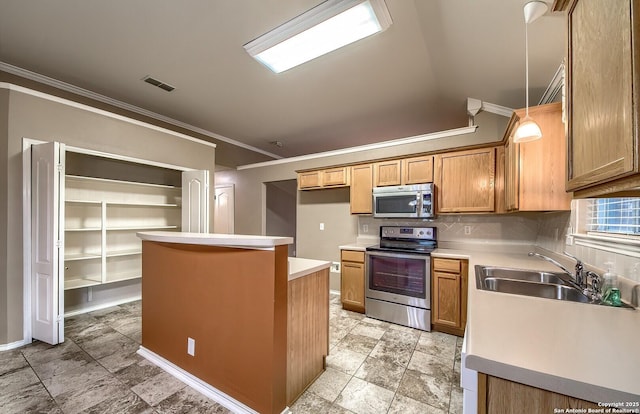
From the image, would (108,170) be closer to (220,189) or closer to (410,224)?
(220,189)

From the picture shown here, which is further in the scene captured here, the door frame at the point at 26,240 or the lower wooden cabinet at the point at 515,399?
the door frame at the point at 26,240

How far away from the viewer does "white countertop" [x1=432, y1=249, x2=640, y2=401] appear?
66 centimetres

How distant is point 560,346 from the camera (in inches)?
32.8

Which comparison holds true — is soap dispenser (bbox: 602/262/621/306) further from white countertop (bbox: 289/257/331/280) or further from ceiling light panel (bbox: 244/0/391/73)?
ceiling light panel (bbox: 244/0/391/73)

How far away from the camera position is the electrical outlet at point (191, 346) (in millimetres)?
1966

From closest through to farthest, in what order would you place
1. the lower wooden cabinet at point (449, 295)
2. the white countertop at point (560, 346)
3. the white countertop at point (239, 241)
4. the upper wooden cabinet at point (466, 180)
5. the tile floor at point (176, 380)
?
the white countertop at point (560, 346) < the white countertop at point (239, 241) < the tile floor at point (176, 380) < the lower wooden cabinet at point (449, 295) < the upper wooden cabinet at point (466, 180)

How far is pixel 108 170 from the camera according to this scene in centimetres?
368

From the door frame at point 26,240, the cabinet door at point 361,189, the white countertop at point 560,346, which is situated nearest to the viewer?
the white countertop at point 560,346

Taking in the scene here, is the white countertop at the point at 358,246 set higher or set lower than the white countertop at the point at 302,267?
lower

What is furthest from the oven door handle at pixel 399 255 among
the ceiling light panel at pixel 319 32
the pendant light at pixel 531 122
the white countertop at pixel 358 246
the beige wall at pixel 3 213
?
the beige wall at pixel 3 213

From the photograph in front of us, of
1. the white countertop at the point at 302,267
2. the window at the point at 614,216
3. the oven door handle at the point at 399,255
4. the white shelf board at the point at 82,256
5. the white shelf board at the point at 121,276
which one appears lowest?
the white shelf board at the point at 121,276

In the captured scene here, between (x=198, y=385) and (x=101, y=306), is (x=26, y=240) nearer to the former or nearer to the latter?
(x=101, y=306)

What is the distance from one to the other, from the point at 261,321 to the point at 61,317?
8.26 ft

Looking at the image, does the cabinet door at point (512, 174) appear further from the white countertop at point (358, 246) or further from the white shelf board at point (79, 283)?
the white shelf board at point (79, 283)
